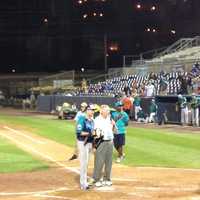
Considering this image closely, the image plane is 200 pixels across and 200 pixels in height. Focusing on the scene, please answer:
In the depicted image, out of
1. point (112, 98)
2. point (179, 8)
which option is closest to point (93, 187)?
point (112, 98)

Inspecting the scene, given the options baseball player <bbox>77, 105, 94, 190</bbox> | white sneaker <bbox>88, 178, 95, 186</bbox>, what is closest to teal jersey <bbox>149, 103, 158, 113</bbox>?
white sneaker <bbox>88, 178, 95, 186</bbox>

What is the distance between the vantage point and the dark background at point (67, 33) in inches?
2596

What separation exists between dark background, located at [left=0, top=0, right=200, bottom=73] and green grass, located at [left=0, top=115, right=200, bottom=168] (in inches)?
1458

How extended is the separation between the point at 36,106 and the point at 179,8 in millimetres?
17841

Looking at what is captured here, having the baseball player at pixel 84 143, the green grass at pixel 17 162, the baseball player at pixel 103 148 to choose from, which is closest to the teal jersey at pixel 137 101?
the green grass at pixel 17 162

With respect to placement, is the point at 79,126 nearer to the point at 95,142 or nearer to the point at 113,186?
the point at 95,142

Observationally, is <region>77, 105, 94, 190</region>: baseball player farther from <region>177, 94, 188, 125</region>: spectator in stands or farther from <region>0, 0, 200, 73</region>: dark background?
<region>0, 0, 200, 73</region>: dark background

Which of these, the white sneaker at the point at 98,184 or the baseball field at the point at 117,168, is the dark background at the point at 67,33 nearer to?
the baseball field at the point at 117,168

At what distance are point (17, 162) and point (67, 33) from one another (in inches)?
2075

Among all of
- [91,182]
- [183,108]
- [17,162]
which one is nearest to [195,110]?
[183,108]

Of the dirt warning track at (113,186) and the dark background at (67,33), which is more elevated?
the dark background at (67,33)

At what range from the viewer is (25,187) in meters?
13.6

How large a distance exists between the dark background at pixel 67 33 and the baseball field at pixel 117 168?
132ft

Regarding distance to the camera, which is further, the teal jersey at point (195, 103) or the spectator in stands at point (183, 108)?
the spectator in stands at point (183, 108)
